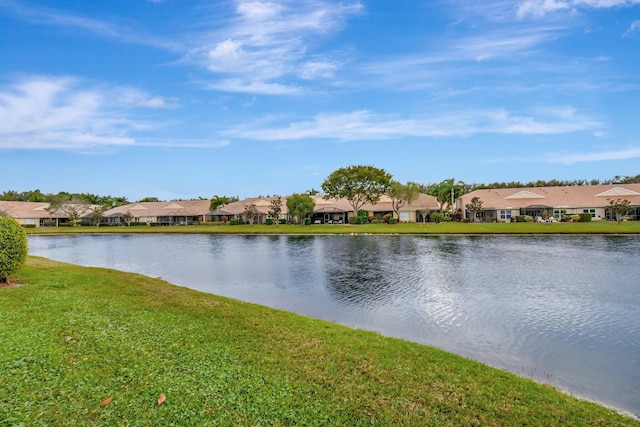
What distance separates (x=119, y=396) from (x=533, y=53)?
25.1m

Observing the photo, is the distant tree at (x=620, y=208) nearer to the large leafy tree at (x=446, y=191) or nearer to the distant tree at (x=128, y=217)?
the large leafy tree at (x=446, y=191)

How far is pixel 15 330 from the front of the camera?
6.49 m

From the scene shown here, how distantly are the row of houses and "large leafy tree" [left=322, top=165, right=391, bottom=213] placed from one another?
4.20 m

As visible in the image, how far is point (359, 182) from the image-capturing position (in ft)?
188

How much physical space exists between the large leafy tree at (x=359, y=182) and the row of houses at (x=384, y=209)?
13.8 feet

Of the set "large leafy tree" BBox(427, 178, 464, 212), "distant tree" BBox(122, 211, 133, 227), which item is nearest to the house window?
"large leafy tree" BBox(427, 178, 464, 212)

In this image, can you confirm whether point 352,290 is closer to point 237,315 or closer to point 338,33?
point 237,315

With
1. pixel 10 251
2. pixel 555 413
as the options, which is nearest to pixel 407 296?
pixel 555 413

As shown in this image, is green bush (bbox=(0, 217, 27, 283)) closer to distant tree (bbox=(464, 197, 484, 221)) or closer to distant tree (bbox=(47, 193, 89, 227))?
distant tree (bbox=(464, 197, 484, 221))

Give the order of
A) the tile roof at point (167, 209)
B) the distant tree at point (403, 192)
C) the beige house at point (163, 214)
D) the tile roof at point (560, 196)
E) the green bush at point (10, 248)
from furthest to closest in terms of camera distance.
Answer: the tile roof at point (167, 209) < the beige house at point (163, 214) < the distant tree at point (403, 192) < the tile roof at point (560, 196) < the green bush at point (10, 248)

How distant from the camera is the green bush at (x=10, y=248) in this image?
1008 cm

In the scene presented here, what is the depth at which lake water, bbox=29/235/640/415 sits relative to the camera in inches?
302

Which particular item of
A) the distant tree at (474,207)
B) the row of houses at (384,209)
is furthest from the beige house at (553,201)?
the distant tree at (474,207)

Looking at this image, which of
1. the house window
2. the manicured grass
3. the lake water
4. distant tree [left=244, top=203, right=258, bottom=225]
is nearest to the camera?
the manicured grass
